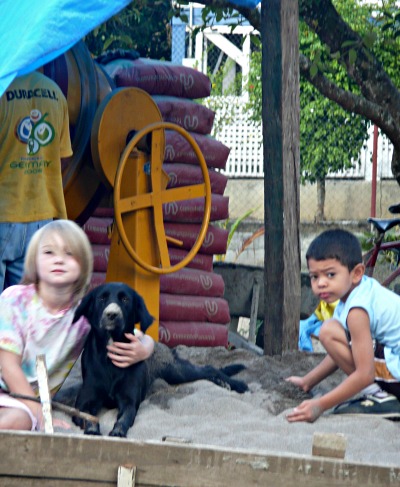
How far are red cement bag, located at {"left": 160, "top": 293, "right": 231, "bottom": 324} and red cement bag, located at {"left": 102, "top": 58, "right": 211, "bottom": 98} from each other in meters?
1.51

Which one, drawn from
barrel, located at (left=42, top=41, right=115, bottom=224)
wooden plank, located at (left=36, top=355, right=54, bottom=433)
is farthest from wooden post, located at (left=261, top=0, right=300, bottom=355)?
wooden plank, located at (left=36, top=355, right=54, bottom=433)

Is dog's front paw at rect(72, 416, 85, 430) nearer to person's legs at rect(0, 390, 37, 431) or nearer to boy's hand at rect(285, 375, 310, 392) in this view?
person's legs at rect(0, 390, 37, 431)

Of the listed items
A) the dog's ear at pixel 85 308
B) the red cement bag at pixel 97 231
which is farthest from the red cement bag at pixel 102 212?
the dog's ear at pixel 85 308

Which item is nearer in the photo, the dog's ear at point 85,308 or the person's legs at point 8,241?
the dog's ear at point 85,308

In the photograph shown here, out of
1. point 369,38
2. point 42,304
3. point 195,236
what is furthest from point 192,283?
point 42,304

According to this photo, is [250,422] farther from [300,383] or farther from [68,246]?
[68,246]

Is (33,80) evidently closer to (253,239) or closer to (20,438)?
(20,438)

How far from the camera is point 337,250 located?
150 inches

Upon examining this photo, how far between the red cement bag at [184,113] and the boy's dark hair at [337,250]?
305cm

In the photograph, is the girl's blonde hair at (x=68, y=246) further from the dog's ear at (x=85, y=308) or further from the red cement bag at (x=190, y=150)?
the red cement bag at (x=190, y=150)

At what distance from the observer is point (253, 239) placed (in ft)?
35.2

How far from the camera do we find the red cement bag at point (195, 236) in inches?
257

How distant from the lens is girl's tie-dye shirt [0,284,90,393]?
3.59 metres

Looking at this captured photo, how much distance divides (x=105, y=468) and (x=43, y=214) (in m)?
2.54
